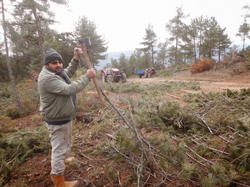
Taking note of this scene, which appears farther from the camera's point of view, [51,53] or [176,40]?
[176,40]

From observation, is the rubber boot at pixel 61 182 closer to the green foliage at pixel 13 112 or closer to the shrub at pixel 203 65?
the green foliage at pixel 13 112

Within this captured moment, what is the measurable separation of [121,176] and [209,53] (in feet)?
76.9

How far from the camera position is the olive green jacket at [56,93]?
6.01 feet

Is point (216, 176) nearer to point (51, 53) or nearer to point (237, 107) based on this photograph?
point (51, 53)

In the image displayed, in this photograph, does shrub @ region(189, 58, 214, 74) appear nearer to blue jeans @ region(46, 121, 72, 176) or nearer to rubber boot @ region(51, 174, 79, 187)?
blue jeans @ region(46, 121, 72, 176)

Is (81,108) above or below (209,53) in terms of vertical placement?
below

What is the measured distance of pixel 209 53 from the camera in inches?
795

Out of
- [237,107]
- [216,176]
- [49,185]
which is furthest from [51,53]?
[237,107]

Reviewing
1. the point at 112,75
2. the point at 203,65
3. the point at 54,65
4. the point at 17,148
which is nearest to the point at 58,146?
the point at 54,65

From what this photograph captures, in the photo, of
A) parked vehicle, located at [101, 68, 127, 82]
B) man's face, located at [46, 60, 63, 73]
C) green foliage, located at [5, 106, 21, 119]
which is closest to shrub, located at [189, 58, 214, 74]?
parked vehicle, located at [101, 68, 127, 82]

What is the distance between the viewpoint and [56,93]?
1.85 m

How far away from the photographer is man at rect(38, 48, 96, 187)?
184 centimetres

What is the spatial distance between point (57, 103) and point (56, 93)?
18cm

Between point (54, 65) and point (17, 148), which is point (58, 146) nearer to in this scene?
point (54, 65)
